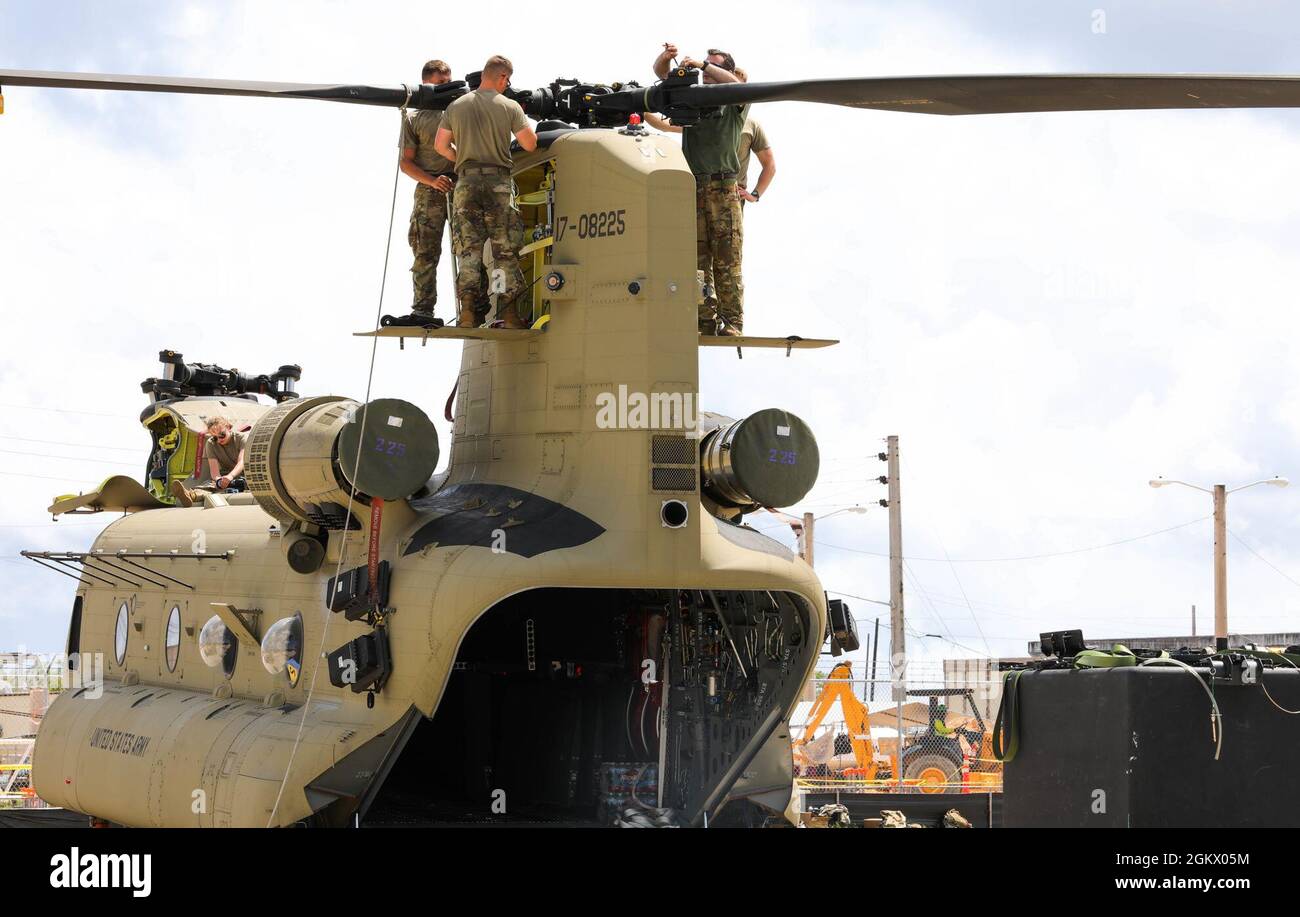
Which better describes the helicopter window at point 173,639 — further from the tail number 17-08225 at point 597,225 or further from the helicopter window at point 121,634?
the tail number 17-08225 at point 597,225

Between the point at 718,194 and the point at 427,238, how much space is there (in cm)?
297

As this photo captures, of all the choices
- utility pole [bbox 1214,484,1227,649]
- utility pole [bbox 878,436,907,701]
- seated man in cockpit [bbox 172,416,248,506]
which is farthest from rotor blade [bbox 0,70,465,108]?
utility pole [bbox 1214,484,1227,649]

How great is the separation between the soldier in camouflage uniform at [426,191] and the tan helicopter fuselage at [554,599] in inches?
31.7

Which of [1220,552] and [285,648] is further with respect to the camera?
[1220,552]

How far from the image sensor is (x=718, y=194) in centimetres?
1538

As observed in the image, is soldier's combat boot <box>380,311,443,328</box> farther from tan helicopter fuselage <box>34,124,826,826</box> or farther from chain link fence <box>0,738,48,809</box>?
chain link fence <box>0,738,48,809</box>

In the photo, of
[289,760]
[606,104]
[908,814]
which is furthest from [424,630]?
[908,814]

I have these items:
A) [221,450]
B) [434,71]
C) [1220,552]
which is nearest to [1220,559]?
[1220,552]

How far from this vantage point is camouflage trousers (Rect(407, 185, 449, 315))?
15.6 metres

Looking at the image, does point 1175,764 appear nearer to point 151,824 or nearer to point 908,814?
point 908,814

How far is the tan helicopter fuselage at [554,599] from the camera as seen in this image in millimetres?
13266

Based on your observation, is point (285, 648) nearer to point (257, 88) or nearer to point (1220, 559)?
point (257, 88)
